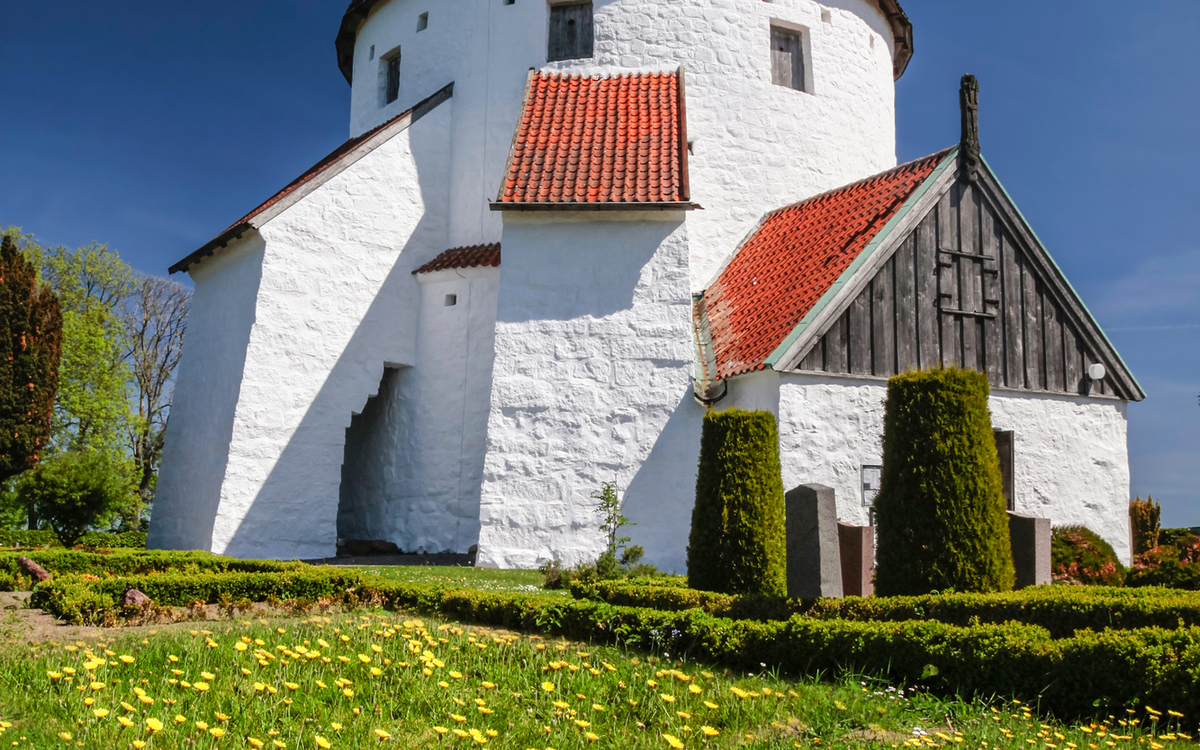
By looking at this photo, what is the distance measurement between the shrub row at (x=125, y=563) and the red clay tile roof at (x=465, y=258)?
6.32 m

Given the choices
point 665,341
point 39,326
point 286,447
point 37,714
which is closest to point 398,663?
point 37,714

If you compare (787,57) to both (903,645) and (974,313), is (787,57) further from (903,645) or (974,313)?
(903,645)

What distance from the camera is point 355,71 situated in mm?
20344

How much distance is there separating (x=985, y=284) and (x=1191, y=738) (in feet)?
32.7

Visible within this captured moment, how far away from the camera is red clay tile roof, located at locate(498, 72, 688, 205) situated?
1342 centimetres

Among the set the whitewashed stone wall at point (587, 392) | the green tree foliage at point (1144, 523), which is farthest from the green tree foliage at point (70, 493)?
the green tree foliage at point (1144, 523)

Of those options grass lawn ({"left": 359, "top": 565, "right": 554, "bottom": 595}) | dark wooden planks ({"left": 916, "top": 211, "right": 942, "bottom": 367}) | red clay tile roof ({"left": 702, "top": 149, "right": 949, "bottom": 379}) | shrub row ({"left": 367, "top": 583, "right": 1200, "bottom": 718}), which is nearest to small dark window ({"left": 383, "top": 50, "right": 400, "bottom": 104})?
red clay tile roof ({"left": 702, "top": 149, "right": 949, "bottom": 379})

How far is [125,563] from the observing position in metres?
10.9

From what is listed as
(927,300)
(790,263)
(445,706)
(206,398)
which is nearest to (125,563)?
(206,398)

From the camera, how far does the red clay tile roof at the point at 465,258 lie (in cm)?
1499

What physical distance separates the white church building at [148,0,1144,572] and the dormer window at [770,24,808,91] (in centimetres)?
5

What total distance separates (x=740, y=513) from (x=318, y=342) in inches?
364

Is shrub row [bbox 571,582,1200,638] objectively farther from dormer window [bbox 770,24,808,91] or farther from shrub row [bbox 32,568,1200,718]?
dormer window [bbox 770,24,808,91]

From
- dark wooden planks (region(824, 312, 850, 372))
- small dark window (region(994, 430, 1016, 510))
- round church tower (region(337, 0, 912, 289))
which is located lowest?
small dark window (region(994, 430, 1016, 510))
